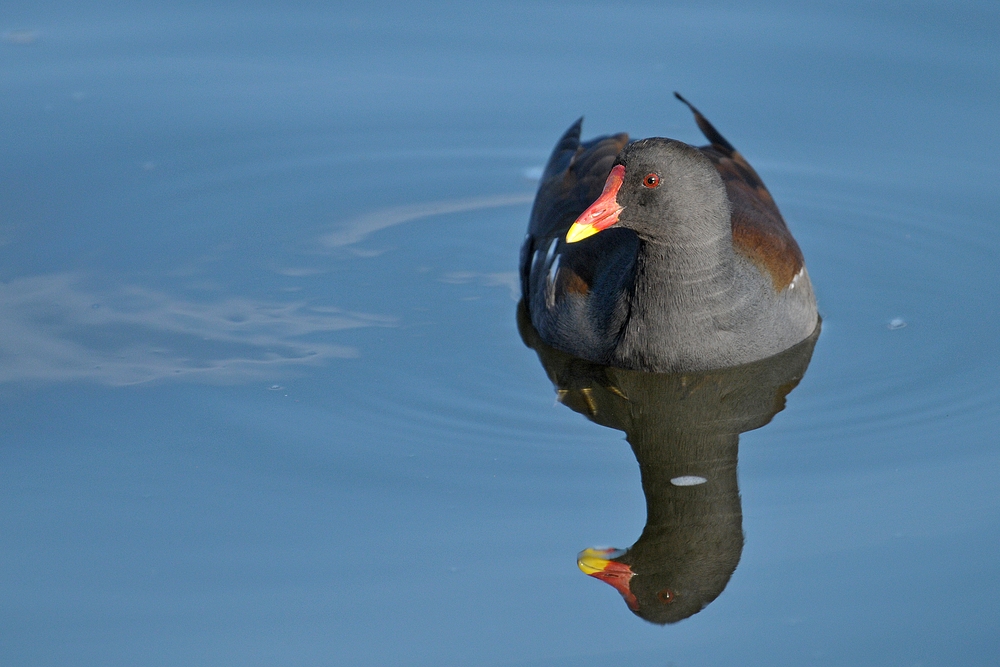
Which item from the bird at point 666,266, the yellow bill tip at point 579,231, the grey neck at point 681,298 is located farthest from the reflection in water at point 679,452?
the yellow bill tip at point 579,231

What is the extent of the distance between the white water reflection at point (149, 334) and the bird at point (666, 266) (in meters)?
1.00

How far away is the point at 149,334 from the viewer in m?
7.07

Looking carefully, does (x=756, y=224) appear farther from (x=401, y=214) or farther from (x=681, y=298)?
(x=401, y=214)

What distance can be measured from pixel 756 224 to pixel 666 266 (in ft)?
2.53

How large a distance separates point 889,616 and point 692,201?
2113 mm

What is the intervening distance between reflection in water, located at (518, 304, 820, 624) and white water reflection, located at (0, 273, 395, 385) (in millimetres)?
1190

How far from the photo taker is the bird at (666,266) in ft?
20.8

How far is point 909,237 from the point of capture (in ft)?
26.0

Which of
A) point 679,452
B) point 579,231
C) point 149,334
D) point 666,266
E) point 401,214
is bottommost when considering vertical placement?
point 679,452

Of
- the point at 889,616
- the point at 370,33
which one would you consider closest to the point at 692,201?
the point at 889,616

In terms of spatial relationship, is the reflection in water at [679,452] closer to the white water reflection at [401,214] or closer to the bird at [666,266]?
the bird at [666,266]

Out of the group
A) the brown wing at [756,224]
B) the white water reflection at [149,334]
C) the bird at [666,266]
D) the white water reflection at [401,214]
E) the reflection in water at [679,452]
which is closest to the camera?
the reflection in water at [679,452]

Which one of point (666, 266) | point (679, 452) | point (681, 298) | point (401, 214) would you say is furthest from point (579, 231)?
point (401, 214)

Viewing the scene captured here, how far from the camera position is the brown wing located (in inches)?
270
